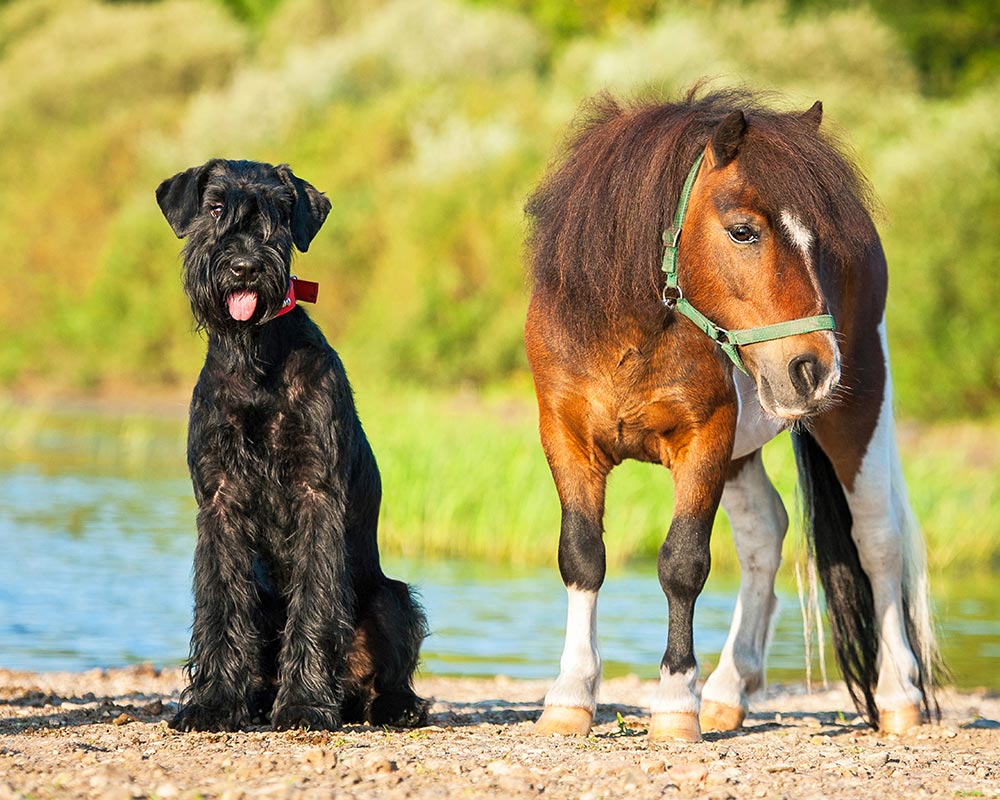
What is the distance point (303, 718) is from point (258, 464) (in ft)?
3.03

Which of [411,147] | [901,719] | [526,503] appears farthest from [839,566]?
[411,147]

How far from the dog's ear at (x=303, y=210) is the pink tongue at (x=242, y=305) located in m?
0.27

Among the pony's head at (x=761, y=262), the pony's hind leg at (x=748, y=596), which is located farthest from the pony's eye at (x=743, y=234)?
the pony's hind leg at (x=748, y=596)

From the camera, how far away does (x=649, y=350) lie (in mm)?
5496

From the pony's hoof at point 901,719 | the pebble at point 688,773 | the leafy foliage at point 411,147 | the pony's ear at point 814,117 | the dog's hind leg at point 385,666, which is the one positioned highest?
the leafy foliage at point 411,147

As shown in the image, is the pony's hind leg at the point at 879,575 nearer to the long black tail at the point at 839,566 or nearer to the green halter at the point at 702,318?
the long black tail at the point at 839,566

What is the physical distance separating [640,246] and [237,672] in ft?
7.05

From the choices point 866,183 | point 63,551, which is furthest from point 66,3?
point 866,183

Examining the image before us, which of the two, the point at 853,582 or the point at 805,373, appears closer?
the point at 805,373

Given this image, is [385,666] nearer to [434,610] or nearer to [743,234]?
[743,234]

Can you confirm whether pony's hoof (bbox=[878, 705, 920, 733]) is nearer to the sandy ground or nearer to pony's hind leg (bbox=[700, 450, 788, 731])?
the sandy ground

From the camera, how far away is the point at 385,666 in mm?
5676

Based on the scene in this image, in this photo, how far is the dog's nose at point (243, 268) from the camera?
519 centimetres

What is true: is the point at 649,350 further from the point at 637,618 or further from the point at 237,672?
the point at 637,618
